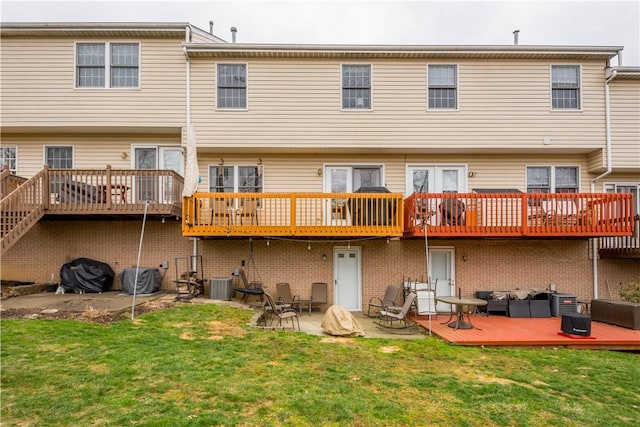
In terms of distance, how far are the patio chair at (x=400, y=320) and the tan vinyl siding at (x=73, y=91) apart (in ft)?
28.6

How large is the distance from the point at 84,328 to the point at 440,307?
9974mm

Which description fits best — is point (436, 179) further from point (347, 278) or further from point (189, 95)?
point (189, 95)

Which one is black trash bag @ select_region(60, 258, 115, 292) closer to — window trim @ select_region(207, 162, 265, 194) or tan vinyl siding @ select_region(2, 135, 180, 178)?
tan vinyl siding @ select_region(2, 135, 180, 178)

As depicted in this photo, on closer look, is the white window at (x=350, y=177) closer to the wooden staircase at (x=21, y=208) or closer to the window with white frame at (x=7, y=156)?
the wooden staircase at (x=21, y=208)

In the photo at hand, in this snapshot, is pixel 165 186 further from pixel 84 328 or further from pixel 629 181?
pixel 629 181

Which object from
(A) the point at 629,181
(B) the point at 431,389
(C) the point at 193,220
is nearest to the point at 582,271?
(A) the point at 629,181

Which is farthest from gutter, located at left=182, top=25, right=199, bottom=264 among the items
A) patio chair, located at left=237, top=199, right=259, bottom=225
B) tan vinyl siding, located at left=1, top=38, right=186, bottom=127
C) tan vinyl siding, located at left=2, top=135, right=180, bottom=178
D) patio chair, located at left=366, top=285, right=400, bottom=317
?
patio chair, located at left=366, top=285, right=400, bottom=317

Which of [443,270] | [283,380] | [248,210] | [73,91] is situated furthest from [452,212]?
[73,91]

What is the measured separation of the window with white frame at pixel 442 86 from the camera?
11688mm

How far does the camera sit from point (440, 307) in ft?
38.0

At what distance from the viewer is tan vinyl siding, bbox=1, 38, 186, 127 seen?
1103 cm

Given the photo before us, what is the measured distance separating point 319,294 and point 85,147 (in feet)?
30.6

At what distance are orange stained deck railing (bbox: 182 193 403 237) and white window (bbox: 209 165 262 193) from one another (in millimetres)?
1567

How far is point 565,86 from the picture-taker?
459 inches
